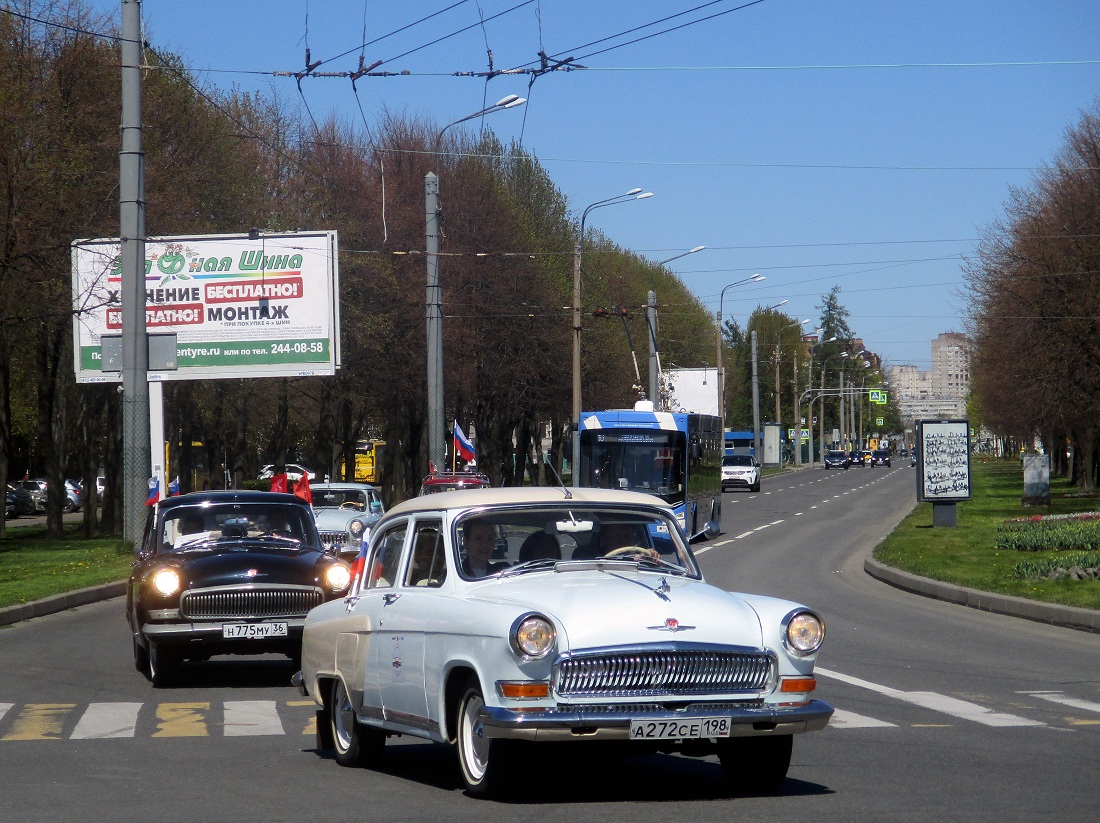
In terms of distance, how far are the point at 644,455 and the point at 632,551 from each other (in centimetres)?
2648

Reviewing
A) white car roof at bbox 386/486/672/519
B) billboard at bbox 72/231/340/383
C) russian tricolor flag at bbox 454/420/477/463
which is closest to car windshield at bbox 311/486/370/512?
billboard at bbox 72/231/340/383

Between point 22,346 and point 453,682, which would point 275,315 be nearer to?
point 22,346

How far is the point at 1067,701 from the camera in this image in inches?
430

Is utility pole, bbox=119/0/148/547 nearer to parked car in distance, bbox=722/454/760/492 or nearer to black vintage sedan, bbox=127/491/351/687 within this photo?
black vintage sedan, bbox=127/491/351/687

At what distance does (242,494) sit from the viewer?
46.9ft

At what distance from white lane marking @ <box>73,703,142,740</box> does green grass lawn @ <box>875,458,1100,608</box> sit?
35.9 feet

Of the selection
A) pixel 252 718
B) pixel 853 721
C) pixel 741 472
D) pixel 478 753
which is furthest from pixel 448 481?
pixel 741 472

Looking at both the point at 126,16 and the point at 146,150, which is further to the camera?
the point at 146,150

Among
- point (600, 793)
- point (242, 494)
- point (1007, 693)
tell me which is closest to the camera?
point (600, 793)

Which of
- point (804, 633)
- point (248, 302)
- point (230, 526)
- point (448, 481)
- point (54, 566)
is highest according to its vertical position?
point (248, 302)

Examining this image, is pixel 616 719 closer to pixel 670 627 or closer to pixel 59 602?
pixel 670 627

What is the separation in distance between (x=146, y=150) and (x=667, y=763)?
108 feet

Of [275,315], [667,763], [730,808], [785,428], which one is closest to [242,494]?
[667,763]

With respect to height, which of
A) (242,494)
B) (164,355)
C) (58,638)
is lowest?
(58,638)
